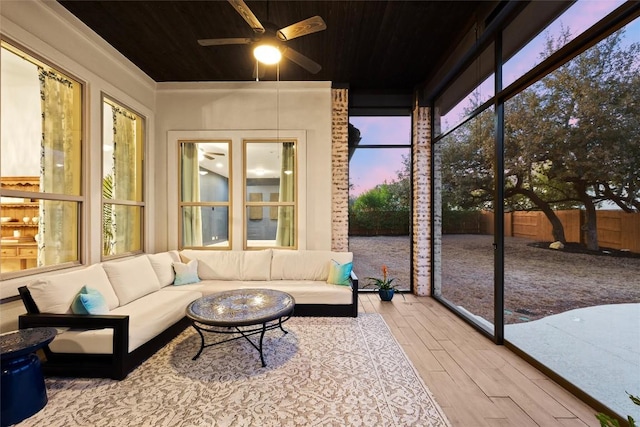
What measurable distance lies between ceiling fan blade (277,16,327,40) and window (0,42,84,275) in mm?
2495

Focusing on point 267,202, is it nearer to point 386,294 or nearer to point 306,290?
point 306,290

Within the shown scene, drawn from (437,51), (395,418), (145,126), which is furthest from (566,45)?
(145,126)

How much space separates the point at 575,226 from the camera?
2.35 metres

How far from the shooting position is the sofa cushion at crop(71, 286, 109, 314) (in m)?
2.49

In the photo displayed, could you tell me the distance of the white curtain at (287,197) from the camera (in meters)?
4.78

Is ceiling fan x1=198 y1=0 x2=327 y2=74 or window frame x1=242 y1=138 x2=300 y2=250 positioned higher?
ceiling fan x1=198 y1=0 x2=327 y2=74

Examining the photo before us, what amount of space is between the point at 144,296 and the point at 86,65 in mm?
2818

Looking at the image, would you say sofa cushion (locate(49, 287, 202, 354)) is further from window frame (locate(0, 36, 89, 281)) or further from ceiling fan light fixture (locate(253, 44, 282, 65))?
ceiling fan light fixture (locate(253, 44, 282, 65))

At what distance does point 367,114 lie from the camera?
199 inches

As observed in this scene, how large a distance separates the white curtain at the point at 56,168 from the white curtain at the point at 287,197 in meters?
2.65

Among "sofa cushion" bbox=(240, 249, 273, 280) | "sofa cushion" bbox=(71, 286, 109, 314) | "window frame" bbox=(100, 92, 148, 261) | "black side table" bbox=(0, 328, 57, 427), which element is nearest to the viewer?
"black side table" bbox=(0, 328, 57, 427)

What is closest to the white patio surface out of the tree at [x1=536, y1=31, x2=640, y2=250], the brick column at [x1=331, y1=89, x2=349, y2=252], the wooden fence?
the wooden fence

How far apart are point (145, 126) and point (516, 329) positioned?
573 centimetres

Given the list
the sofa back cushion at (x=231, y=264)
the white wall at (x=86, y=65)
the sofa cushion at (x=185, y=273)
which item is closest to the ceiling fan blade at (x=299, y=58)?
the white wall at (x=86, y=65)
